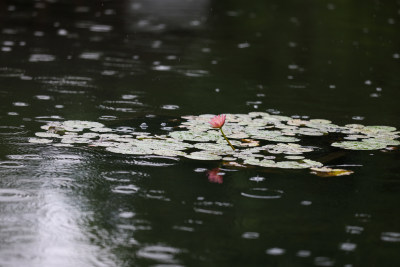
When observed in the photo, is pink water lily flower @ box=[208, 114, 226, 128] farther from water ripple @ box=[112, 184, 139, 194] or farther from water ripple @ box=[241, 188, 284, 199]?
water ripple @ box=[112, 184, 139, 194]

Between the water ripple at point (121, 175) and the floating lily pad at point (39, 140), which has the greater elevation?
the floating lily pad at point (39, 140)

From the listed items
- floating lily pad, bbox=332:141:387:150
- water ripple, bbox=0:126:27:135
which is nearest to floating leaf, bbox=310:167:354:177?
floating lily pad, bbox=332:141:387:150

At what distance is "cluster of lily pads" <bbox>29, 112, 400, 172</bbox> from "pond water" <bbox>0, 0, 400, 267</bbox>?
131mm

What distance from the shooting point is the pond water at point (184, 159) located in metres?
3.89

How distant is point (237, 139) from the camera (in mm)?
6105

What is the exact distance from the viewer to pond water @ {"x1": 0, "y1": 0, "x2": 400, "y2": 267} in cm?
389

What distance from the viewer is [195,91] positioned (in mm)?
8609

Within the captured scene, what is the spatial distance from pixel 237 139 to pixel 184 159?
801 mm

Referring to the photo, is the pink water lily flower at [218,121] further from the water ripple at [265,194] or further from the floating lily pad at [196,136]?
the water ripple at [265,194]

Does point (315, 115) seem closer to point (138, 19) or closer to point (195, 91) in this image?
point (195, 91)

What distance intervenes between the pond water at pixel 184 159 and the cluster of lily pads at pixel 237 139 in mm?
131

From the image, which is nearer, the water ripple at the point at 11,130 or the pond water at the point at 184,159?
the pond water at the point at 184,159

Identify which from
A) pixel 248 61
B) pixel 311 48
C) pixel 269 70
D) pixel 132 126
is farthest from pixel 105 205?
pixel 311 48

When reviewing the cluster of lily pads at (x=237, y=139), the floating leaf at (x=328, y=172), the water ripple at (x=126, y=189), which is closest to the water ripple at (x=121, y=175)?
the water ripple at (x=126, y=189)
